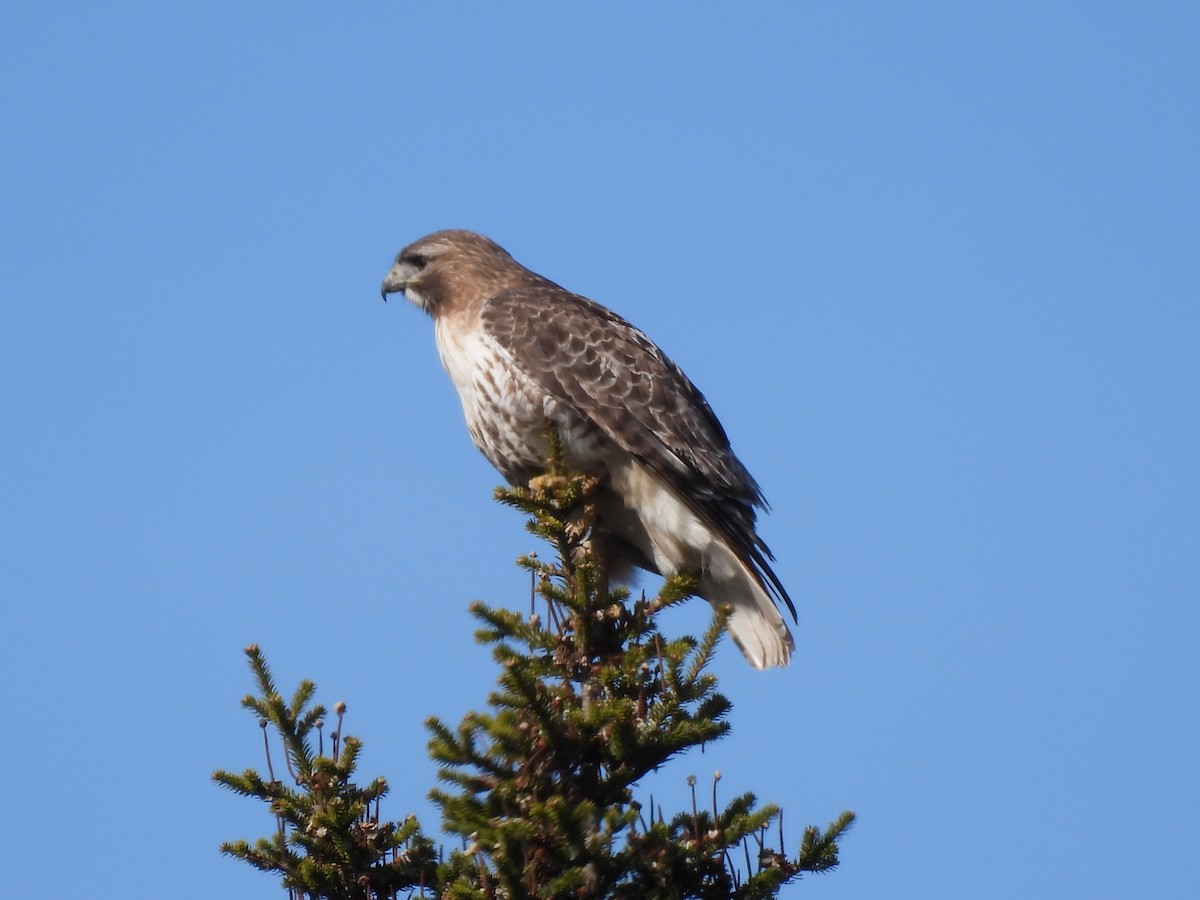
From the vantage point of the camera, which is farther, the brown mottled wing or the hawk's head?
the hawk's head

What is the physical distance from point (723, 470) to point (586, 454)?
2.27ft

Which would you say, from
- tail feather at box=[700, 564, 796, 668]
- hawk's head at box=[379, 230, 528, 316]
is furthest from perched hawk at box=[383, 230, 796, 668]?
hawk's head at box=[379, 230, 528, 316]

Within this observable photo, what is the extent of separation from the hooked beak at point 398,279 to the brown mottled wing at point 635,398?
2.65ft

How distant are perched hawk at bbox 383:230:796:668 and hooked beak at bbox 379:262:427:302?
75cm

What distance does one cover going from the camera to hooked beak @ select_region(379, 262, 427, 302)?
7930mm

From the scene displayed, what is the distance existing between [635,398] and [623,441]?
287 mm

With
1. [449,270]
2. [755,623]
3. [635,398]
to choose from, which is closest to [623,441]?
[635,398]

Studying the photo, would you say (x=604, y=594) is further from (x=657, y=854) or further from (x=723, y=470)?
(x=723, y=470)

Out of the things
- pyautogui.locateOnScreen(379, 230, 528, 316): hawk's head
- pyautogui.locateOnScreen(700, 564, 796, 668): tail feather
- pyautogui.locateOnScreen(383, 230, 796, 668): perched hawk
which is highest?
pyautogui.locateOnScreen(379, 230, 528, 316): hawk's head

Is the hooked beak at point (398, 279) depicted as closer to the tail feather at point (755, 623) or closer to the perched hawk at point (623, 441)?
the perched hawk at point (623, 441)

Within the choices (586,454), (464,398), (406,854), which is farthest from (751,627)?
(406,854)

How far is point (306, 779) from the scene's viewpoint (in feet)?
14.9

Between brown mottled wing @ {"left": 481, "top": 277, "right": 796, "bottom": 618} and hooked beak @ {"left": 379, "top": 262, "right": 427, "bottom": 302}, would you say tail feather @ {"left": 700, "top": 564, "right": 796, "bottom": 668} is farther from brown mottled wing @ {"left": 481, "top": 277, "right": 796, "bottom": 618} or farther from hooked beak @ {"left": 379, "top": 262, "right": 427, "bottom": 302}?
hooked beak @ {"left": 379, "top": 262, "right": 427, "bottom": 302}

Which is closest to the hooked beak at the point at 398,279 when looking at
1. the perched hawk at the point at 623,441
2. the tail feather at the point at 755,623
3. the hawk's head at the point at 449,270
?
the hawk's head at the point at 449,270
